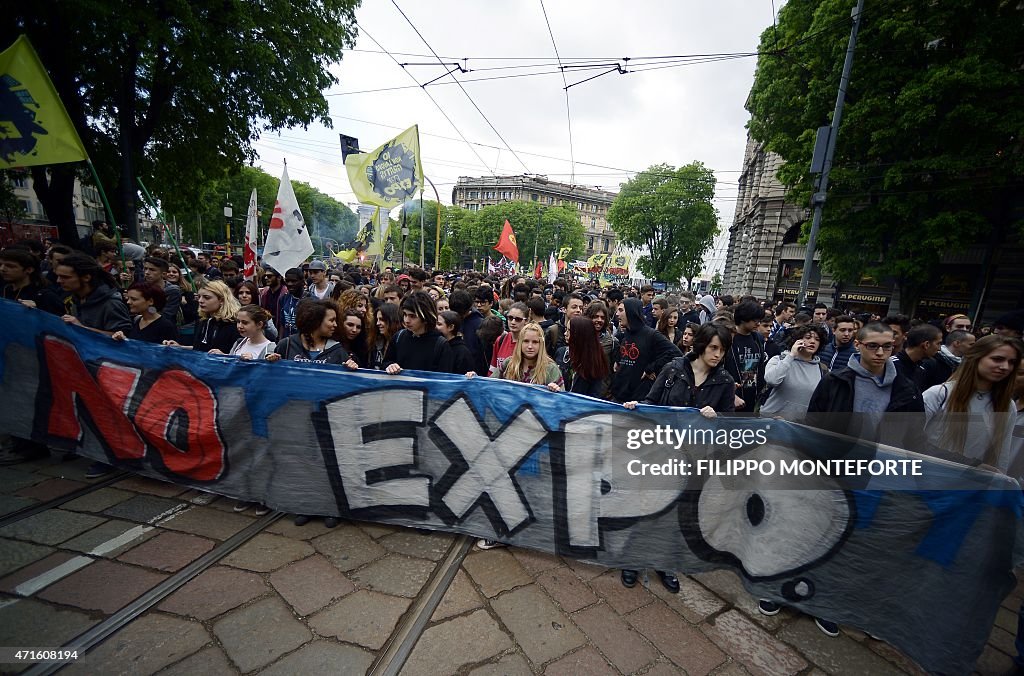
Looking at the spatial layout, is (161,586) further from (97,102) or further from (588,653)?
(97,102)

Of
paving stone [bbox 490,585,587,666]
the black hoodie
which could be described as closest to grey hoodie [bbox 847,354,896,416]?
the black hoodie

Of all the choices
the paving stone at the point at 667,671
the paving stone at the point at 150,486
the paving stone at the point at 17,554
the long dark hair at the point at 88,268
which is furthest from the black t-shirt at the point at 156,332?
the paving stone at the point at 667,671

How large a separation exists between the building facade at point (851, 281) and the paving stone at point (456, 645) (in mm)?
14320

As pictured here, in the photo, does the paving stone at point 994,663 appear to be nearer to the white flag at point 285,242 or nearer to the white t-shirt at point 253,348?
the white t-shirt at point 253,348

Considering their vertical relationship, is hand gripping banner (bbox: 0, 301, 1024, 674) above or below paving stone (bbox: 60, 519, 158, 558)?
above

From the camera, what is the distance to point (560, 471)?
2.78 metres

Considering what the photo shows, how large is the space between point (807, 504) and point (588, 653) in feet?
5.07

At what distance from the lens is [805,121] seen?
44.0 ft

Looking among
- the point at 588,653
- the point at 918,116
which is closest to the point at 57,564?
the point at 588,653

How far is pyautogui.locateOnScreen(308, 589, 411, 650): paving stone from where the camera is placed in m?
2.21

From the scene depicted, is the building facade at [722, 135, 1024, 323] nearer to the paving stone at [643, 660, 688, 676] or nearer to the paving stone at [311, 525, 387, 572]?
the paving stone at [643, 660, 688, 676]

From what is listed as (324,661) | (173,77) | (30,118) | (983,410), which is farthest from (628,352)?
(173,77)

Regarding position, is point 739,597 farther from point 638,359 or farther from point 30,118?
point 30,118

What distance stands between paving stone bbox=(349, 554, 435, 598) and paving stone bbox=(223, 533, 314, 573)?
0.47 meters
